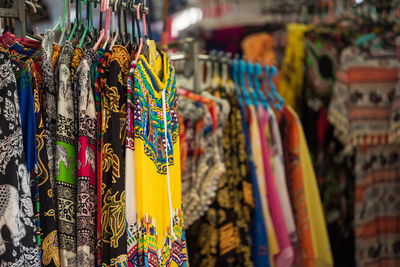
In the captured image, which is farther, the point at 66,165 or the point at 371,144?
the point at 371,144

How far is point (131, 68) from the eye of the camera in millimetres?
1146

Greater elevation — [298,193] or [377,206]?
[298,193]

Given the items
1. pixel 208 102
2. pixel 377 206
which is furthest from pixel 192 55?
pixel 377 206

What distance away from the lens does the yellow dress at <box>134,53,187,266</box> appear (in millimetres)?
1105

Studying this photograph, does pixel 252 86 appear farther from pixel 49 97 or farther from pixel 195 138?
pixel 49 97

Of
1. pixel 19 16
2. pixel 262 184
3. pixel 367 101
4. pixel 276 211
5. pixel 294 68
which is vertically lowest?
pixel 276 211

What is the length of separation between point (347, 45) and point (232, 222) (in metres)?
1.22

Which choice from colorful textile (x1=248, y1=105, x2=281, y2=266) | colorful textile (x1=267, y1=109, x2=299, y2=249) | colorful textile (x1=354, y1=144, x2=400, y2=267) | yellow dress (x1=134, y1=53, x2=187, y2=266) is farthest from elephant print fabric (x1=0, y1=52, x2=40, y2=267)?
colorful textile (x1=354, y1=144, x2=400, y2=267)

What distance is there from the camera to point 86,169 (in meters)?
1.11

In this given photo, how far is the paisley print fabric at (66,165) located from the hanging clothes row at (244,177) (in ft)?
1.74

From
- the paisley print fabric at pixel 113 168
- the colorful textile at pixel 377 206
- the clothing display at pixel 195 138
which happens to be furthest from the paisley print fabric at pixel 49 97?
the colorful textile at pixel 377 206

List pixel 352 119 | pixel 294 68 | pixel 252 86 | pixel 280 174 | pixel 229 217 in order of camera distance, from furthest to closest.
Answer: pixel 294 68, pixel 352 119, pixel 252 86, pixel 280 174, pixel 229 217

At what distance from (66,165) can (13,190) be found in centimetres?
15

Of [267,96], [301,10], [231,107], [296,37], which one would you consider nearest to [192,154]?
[231,107]
